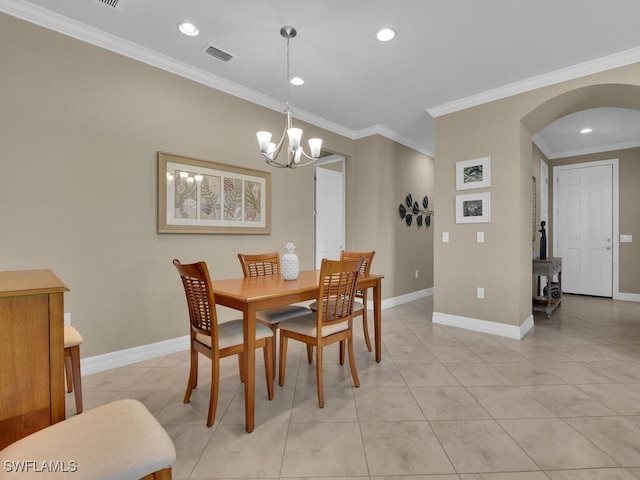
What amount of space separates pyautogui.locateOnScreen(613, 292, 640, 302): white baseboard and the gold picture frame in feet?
19.0

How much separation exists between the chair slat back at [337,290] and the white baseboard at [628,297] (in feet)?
18.1

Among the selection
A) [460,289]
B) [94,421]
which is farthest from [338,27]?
[460,289]

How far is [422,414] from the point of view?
1919mm

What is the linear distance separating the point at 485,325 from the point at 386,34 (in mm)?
3082

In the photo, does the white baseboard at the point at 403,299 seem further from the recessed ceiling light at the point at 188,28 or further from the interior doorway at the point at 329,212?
the recessed ceiling light at the point at 188,28

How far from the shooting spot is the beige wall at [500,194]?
3248 millimetres

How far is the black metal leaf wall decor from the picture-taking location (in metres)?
5.03

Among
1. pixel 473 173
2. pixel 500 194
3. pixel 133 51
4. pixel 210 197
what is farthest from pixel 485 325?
pixel 133 51

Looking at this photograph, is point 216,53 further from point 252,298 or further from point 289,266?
point 252,298

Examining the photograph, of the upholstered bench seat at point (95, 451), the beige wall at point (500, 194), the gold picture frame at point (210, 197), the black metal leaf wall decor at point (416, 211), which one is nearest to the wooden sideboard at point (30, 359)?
the upholstered bench seat at point (95, 451)

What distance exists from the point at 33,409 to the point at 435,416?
189cm

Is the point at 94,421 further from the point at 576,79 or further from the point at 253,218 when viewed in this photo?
the point at 576,79

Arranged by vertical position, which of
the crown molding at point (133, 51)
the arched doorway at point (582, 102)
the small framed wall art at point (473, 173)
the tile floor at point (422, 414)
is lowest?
the tile floor at point (422, 414)

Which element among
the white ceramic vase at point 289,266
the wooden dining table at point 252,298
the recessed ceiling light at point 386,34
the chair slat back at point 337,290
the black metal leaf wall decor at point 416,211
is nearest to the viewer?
the wooden dining table at point 252,298
